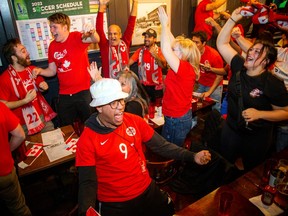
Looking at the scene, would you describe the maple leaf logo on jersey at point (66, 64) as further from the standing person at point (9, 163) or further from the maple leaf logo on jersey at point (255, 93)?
the maple leaf logo on jersey at point (255, 93)

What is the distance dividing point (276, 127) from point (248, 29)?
5223 mm

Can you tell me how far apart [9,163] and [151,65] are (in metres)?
3.14

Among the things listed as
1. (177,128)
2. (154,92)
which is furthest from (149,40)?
(177,128)

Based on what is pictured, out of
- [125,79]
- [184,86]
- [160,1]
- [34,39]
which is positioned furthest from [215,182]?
[160,1]

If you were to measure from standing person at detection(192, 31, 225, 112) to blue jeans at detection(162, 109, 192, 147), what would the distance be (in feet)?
4.32

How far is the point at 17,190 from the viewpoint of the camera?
2.41 meters

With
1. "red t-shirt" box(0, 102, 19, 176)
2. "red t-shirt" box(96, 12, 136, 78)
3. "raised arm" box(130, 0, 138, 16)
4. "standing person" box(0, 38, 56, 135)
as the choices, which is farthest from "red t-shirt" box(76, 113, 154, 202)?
"raised arm" box(130, 0, 138, 16)

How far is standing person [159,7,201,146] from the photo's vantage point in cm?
266

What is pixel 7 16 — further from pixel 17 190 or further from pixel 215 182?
pixel 215 182

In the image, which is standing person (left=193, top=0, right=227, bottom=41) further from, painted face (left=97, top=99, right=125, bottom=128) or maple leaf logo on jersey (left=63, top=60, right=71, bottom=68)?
painted face (left=97, top=99, right=125, bottom=128)

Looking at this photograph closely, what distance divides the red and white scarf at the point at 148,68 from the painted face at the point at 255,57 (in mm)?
2443

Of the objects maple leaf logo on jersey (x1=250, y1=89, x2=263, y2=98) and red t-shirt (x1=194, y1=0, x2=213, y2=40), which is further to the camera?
red t-shirt (x1=194, y1=0, x2=213, y2=40)

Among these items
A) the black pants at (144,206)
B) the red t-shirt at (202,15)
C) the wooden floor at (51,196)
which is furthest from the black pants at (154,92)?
the black pants at (144,206)

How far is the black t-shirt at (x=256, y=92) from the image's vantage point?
2303 mm
